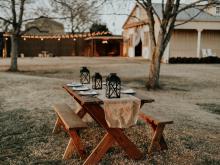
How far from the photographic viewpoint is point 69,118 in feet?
19.7

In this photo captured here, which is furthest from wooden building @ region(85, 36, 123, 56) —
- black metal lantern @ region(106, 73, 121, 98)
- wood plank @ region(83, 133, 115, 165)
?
wood plank @ region(83, 133, 115, 165)

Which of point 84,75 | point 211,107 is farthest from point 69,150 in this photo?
point 211,107

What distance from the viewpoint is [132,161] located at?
559cm

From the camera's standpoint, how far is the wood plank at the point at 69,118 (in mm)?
5521

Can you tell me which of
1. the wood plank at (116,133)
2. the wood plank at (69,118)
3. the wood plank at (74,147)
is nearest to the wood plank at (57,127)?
the wood plank at (69,118)

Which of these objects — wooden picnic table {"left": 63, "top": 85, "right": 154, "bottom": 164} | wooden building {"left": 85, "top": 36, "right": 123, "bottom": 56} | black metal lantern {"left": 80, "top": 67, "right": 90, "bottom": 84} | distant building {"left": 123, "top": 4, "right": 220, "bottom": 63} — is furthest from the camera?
wooden building {"left": 85, "top": 36, "right": 123, "bottom": 56}

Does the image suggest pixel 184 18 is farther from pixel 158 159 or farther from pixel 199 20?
pixel 158 159

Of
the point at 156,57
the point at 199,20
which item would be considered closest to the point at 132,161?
the point at 156,57

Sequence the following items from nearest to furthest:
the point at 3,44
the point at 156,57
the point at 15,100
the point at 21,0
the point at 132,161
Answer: the point at 132,161 → the point at 15,100 → the point at 156,57 → the point at 21,0 → the point at 3,44

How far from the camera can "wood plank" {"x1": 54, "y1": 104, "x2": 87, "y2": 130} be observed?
5.52m

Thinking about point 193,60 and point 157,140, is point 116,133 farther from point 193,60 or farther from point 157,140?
point 193,60

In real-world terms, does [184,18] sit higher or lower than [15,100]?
higher

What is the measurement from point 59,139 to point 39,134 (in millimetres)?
529

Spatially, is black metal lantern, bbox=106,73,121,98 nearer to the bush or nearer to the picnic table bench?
the picnic table bench
